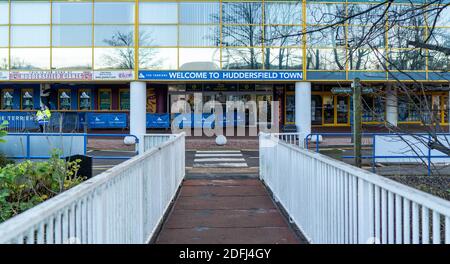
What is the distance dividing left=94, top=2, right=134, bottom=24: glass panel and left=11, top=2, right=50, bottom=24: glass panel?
2.53m

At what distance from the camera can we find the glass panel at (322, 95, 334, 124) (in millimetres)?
31312

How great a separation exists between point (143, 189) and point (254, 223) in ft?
7.31

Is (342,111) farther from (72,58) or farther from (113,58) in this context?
(72,58)

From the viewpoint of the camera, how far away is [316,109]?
31.3 m

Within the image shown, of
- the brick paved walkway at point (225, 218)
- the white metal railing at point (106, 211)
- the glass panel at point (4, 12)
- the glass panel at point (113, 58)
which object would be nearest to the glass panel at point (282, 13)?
the glass panel at point (113, 58)

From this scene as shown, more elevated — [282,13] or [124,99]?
[282,13]

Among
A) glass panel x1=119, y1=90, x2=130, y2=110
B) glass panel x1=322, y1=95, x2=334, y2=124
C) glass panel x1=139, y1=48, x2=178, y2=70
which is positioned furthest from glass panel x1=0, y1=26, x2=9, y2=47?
glass panel x1=322, y1=95, x2=334, y2=124

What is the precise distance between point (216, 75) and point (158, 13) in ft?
14.0

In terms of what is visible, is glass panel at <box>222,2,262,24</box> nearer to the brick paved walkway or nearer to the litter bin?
the brick paved walkway

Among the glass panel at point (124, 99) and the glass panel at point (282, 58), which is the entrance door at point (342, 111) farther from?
the glass panel at point (124, 99)

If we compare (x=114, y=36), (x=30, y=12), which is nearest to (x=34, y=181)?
(x=114, y=36)

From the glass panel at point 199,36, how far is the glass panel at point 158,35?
446 mm

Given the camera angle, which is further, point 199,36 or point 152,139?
point 199,36
